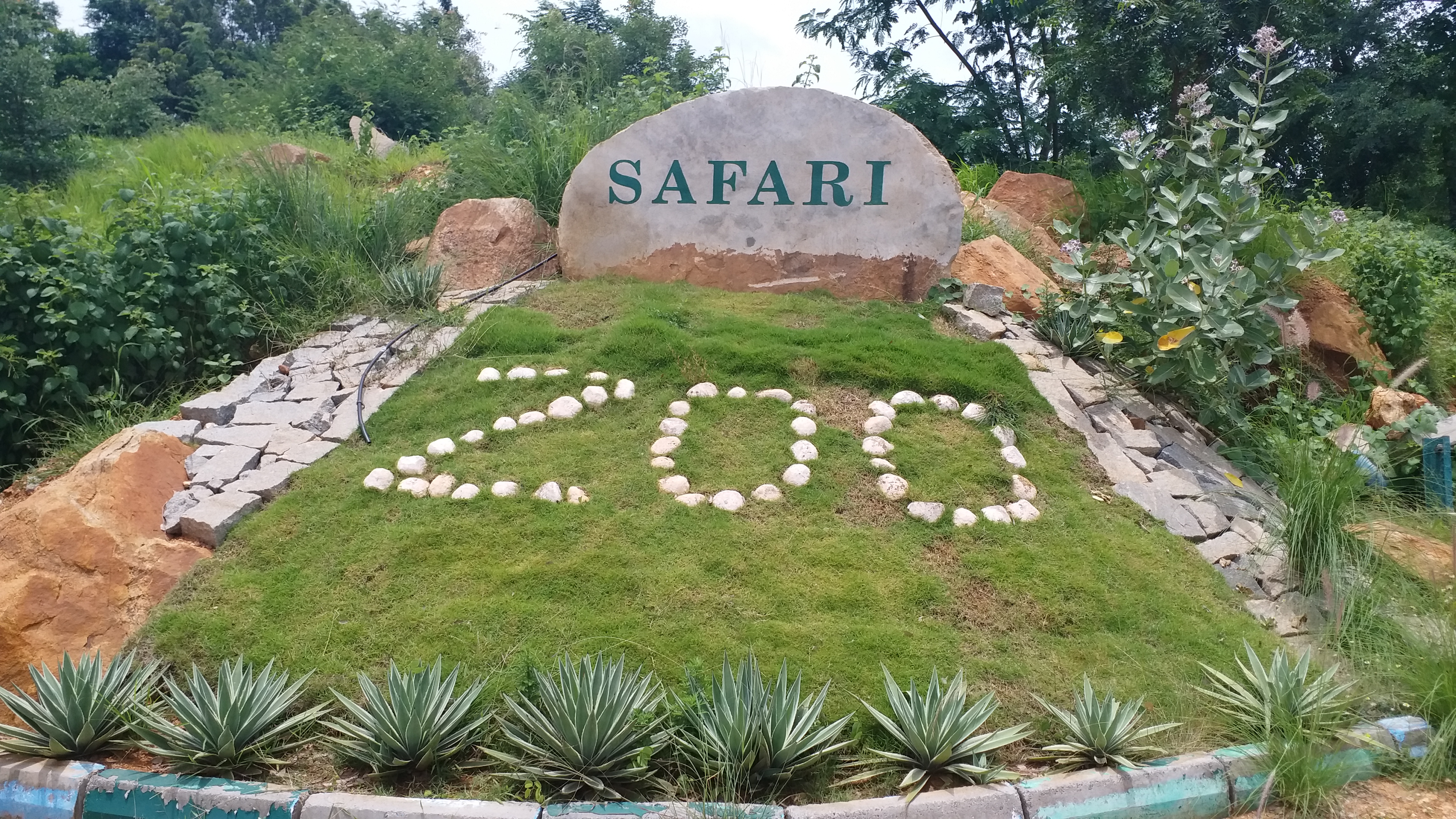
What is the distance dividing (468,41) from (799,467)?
19194mm

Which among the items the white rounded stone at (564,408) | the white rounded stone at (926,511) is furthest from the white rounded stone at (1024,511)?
the white rounded stone at (564,408)

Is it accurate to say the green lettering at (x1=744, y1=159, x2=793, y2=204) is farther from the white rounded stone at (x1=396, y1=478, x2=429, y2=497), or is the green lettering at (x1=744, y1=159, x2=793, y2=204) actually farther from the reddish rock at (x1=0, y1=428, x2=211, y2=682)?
the reddish rock at (x1=0, y1=428, x2=211, y2=682)

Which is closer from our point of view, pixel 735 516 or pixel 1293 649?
pixel 1293 649

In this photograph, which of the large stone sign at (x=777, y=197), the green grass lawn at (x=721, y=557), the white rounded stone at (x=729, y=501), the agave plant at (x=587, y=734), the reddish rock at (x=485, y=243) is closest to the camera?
the agave plant at (x=587, y=734)

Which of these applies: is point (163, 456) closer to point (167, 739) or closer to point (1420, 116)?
point (167, 739)

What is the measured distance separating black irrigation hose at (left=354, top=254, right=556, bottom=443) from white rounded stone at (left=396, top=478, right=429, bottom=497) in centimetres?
62

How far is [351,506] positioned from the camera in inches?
170

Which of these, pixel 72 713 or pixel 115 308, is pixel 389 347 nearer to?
pixel 115 308

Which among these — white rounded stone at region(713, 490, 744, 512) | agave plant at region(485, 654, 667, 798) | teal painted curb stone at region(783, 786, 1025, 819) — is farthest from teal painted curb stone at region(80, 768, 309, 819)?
white rounded stone at region(713, 490, 744, 512)

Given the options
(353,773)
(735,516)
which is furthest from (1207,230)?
(353,773)

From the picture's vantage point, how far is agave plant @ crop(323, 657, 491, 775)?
2951mm

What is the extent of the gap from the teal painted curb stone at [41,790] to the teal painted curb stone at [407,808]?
0.76 m

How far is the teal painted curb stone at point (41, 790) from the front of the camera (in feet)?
9.59

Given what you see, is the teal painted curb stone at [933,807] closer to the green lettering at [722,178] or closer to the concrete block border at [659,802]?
the concrete block border at [659,802]
